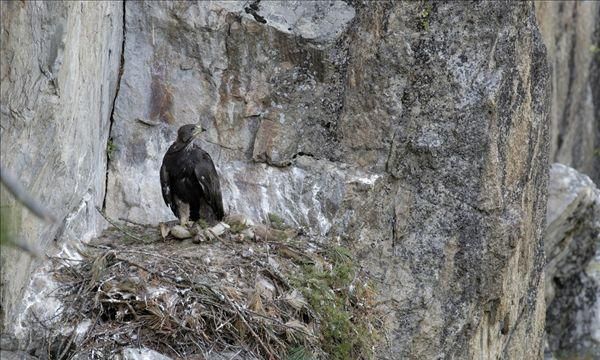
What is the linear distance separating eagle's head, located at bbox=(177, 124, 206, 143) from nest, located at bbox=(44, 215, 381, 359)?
2.55 feet

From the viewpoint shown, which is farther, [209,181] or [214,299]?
[209,181]

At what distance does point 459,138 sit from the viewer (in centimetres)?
1038

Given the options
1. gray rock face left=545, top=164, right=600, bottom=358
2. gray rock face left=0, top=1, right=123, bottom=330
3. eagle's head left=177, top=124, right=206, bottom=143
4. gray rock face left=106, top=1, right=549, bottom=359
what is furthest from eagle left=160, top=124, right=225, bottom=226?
gray rock face left=545, top=164, right=600, bottom=358

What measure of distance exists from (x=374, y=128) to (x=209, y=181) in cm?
149

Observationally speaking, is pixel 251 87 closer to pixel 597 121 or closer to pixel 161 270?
pixel 161 270

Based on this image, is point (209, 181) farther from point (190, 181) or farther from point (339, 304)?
point (339, 304)

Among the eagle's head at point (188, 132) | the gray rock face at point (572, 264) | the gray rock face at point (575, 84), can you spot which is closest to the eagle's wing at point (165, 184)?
the eagle's head at point (188, 132)

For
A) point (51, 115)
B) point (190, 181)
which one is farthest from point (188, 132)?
point (51, 115)

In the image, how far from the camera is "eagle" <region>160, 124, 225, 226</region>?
10.1m

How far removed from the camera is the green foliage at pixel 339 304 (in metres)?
9.28

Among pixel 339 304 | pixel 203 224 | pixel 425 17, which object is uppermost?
pixel 425 17

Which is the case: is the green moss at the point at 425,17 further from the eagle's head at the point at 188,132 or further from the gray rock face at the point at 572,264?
the gray rock face at the point at 572,264

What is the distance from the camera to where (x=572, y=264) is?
1427 centimetres

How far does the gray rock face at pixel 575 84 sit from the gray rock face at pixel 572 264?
1.19 m
